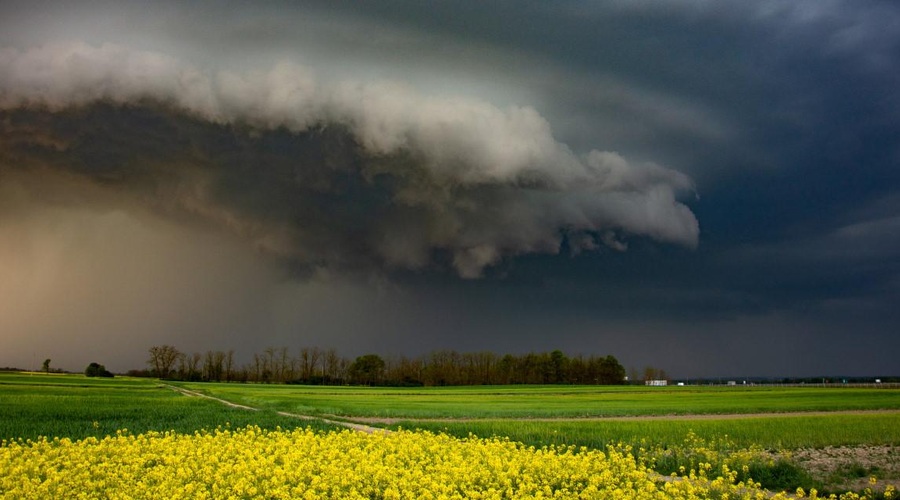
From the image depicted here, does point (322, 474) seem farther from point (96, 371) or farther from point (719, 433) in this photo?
point (96, 371)

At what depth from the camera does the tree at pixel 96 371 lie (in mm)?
159500

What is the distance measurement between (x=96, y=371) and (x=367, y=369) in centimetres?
6800

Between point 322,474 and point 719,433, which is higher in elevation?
point 322,474

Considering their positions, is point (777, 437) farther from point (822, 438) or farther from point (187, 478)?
point (187, 478)

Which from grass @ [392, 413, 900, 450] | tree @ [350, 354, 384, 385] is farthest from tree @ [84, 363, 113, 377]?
grass @ [392, 413, 900, 450]

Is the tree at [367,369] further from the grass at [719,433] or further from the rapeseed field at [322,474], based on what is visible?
the rapeseed field at [322,474]

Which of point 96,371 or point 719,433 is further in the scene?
point 96,371

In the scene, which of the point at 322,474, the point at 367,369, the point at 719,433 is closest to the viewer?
the point at 322,474

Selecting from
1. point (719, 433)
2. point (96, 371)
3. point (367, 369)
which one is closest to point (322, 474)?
point (719, 433)

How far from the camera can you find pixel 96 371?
159375 millimetres

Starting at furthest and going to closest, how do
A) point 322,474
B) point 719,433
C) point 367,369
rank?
point 367,369 < point 719,433 < point 322,474

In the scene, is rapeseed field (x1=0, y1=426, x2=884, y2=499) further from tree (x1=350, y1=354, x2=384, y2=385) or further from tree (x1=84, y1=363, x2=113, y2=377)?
tree (x1=84, y1=363, x2=113, y2=377)

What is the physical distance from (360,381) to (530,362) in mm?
42116

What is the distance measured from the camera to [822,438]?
26297 millimetres
